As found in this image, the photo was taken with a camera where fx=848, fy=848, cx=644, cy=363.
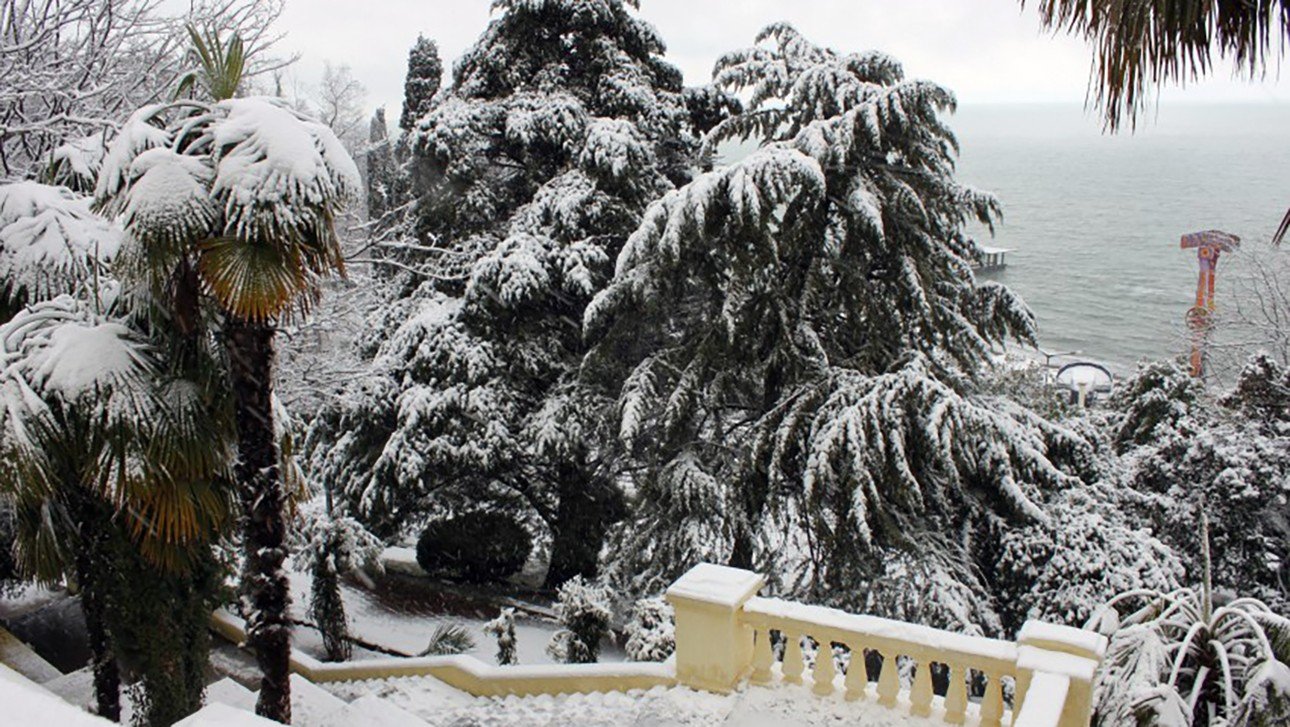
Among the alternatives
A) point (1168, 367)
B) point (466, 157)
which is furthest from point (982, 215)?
point (1168, 367)

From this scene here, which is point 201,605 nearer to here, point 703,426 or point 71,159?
point 71,159

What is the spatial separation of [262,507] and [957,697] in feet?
13.1

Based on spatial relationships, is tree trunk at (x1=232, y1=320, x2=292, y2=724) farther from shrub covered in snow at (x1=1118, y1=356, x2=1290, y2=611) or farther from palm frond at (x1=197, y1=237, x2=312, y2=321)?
shrub covered in snow at (x1=1118, y1=356, x2=1290, y2=611)

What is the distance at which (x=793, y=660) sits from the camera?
5.12m

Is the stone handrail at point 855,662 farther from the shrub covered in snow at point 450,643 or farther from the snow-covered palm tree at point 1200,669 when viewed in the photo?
the shrub covered in snow at point 450,643

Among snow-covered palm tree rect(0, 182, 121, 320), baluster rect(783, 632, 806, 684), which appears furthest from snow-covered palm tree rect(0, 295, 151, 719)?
baluster rect(783, 632, 806, 684)

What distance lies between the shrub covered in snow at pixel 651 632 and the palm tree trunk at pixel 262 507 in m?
3.80

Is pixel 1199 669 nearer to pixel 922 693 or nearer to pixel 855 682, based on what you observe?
pixel 922 693

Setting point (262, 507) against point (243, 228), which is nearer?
Answer: point (243, 228)

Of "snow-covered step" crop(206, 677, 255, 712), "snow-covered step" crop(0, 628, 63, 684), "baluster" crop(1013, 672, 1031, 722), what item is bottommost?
"snow-covered step" crop(0, 628, 63, 684)

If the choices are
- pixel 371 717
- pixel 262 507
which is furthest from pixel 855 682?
pixel 262 507

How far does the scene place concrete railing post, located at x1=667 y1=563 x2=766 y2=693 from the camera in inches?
198

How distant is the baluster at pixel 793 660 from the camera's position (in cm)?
510

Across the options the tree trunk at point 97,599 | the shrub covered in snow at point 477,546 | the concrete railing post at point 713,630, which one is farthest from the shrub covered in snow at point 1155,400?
the tree trunk at point 97,599
